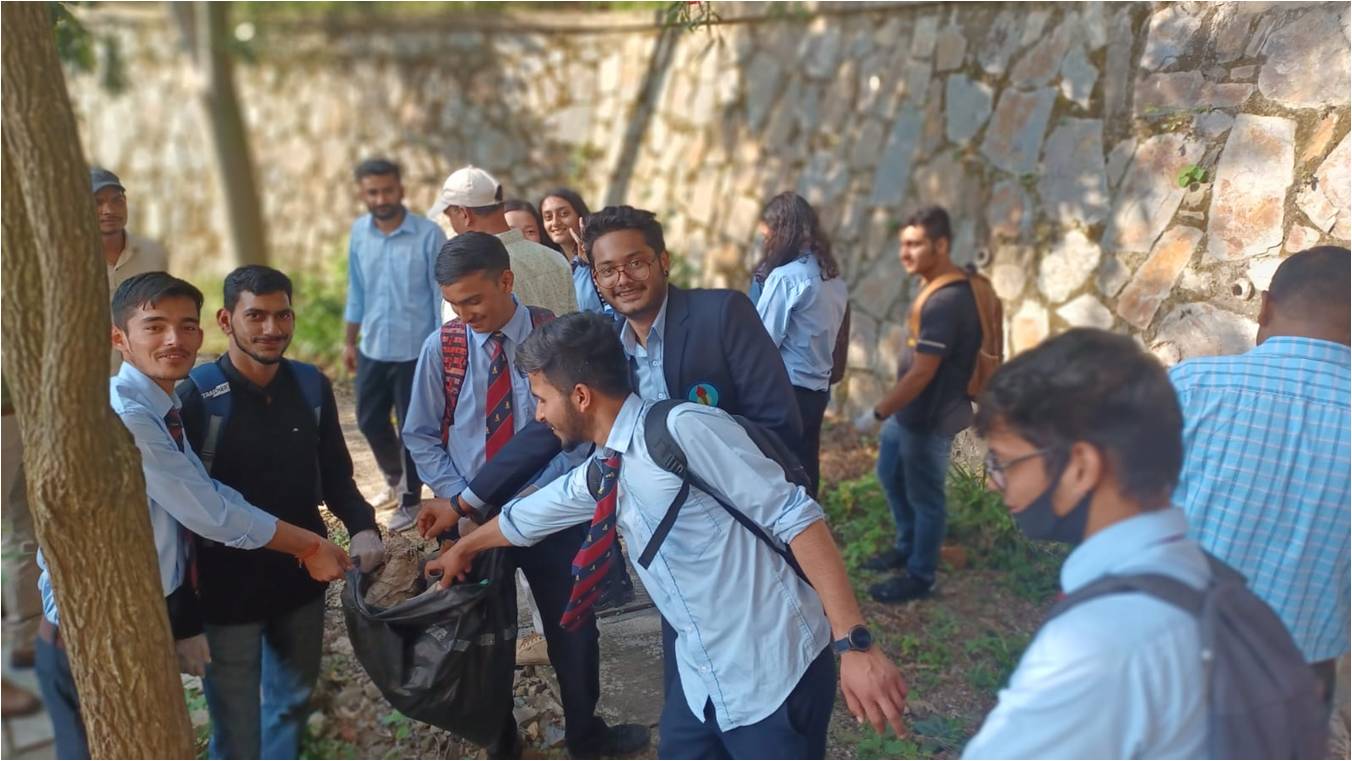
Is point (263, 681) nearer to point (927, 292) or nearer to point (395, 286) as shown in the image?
point (395, 286)

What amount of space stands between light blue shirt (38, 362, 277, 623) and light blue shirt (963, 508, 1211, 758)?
1885 mm

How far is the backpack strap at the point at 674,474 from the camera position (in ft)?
7.78

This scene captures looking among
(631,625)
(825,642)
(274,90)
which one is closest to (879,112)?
(631,625)

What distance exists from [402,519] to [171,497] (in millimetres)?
2064

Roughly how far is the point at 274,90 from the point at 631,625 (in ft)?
33.4

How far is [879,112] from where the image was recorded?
7.43 m

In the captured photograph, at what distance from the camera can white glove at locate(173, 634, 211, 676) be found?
2855 millimetres

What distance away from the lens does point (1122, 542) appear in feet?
5.45

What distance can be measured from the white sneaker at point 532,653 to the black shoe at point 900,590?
166 cm

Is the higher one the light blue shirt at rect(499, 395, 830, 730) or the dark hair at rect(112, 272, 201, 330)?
the dark hair at rect(112, 272, 201, 330)

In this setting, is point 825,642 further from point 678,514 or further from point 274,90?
point 274,90

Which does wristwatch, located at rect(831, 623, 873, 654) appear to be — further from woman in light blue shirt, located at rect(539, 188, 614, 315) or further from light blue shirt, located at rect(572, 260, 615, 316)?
woman in light blue shirt, located at rect(539, 188, 614, 315)

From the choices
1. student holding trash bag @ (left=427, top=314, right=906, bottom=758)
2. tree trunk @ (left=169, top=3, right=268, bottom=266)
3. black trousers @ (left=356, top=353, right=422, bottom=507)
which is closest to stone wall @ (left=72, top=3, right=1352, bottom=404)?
tree trunk @ (left=169, top=3, right=268, bottom=266)

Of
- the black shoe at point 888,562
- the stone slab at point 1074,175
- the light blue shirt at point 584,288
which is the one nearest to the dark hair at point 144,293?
the light blue shirt at point 584,288
